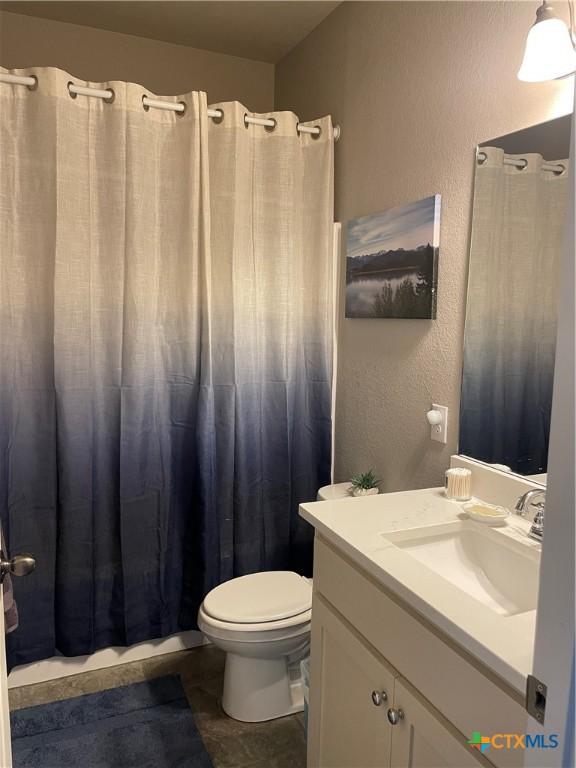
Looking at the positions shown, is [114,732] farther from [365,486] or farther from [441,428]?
[441,428]

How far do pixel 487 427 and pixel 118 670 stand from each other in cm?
171

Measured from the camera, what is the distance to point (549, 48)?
122cm

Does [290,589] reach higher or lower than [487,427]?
lower

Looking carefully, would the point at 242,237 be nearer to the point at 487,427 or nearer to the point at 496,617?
the point at 487,427

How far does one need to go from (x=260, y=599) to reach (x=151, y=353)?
0.98 meters

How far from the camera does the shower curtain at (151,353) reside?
6.55 feet

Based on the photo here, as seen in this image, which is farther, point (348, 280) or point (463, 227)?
point (348, 280)

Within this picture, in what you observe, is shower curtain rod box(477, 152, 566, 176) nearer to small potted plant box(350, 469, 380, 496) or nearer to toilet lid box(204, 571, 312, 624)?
small potted plant box(350, 469, 380, 496)

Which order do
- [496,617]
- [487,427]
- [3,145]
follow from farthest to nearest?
[3,145] < [487,427] < [496,617]

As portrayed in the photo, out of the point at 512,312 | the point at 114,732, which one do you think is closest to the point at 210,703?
the point at 114,732

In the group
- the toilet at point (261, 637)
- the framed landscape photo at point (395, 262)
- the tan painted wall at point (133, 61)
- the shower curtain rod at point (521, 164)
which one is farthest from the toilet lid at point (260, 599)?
the tan painted wall at point (133, 61)

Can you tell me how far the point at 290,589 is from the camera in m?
1.98

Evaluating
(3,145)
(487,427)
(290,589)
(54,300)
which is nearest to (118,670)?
(290,589)

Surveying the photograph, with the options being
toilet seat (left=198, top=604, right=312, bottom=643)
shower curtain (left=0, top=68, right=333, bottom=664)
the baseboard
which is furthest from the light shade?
the baseboard
